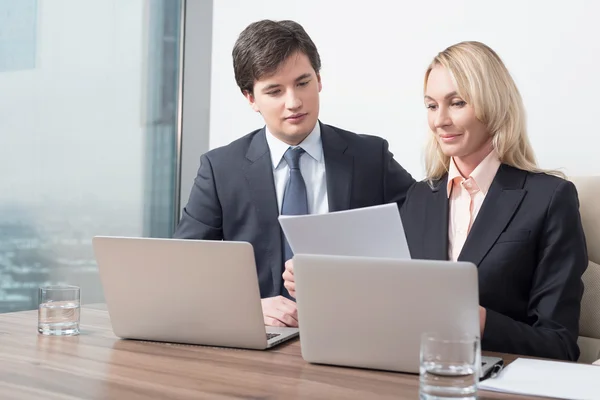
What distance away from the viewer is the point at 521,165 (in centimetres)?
209

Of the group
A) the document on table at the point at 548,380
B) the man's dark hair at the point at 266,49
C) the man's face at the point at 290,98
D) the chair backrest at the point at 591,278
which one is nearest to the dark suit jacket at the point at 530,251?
the chair backrest at the point at 591,278

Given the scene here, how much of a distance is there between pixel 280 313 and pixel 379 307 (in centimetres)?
60

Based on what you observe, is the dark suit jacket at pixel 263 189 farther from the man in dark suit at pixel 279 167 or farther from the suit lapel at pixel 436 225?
the suit lapel at pixel 436 225

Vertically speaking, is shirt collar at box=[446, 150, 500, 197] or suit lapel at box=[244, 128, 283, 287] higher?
shirt collar at box=[446, 150, 500, 197]

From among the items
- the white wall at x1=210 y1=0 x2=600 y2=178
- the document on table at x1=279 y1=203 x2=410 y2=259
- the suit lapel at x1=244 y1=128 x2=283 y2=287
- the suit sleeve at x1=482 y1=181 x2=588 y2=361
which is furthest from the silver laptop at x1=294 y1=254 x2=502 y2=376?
the white wall at x1=210 y1=0 x2=600 y2=178

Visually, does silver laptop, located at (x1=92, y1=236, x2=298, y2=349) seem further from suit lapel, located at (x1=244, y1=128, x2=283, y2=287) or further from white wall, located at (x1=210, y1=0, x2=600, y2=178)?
white wall, located at (x1=210, y1=0, x2=600, y2=178)

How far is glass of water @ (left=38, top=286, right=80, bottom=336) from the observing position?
1.75 metres

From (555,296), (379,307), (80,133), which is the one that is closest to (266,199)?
(555,296)

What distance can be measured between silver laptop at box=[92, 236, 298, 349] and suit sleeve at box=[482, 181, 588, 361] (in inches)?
19.2

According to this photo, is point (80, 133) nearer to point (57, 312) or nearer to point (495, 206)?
point (57, 312)

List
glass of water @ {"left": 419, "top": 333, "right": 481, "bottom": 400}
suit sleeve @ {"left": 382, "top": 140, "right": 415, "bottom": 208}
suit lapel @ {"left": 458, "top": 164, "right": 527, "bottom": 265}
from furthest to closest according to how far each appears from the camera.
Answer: suit sleeve @ {"left": 382, "top": 140, "right": 415, "bottom": 208} → suit lapel @ {"left": 458, "top": 164, "right": 527, "bottom": 265} → glass of water @ {"left": 419, "top": 333, "right": 481, "bottom": 400}

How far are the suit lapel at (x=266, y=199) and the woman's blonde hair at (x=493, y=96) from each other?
0.69 meters

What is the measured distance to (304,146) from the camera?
256 centimetres

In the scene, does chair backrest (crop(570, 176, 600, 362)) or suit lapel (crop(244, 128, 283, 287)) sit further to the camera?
suit lapel (crop(244, 128, 283, 287))
